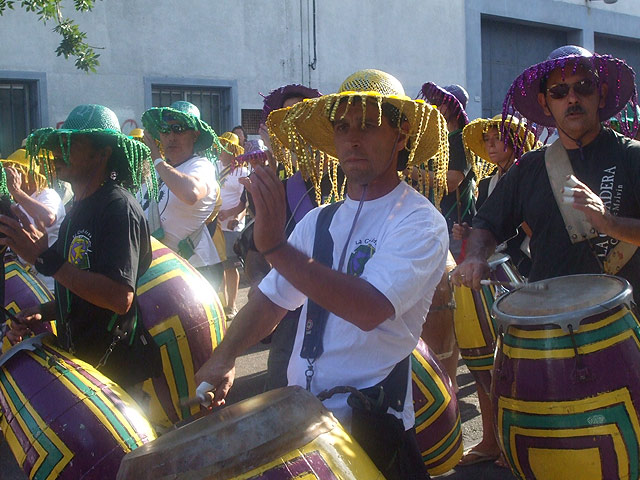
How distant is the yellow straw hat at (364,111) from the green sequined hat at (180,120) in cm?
234

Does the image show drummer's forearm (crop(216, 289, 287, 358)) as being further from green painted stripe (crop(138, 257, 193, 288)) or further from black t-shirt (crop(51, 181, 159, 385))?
green painted stripe (crop(138, 257, 193, 288))

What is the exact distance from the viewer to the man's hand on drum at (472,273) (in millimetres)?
2717

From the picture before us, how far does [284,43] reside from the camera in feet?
44.3

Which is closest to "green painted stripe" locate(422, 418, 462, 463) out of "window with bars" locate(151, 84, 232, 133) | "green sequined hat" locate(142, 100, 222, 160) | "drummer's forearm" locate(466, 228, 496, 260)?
"drummer's forearm" locate(466, 228, 496, 260)

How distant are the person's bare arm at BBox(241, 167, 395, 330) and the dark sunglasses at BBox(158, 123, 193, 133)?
10.9 ft

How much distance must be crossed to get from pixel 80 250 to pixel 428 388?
1.51 metres

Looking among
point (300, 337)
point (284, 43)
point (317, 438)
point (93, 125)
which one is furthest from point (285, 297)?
point (284, 43)

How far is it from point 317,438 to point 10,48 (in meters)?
11.1

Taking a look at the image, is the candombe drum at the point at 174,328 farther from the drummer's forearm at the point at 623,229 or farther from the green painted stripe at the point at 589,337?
the drummer's forearm at the point at 623,229

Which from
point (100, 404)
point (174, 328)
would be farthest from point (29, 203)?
point (100, 404)

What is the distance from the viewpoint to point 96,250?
2.90m

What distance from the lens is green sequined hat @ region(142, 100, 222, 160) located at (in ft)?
16.2

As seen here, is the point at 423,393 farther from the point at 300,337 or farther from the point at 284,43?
the point at 284,43

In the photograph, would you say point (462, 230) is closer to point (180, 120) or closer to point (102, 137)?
point (102, 137)
